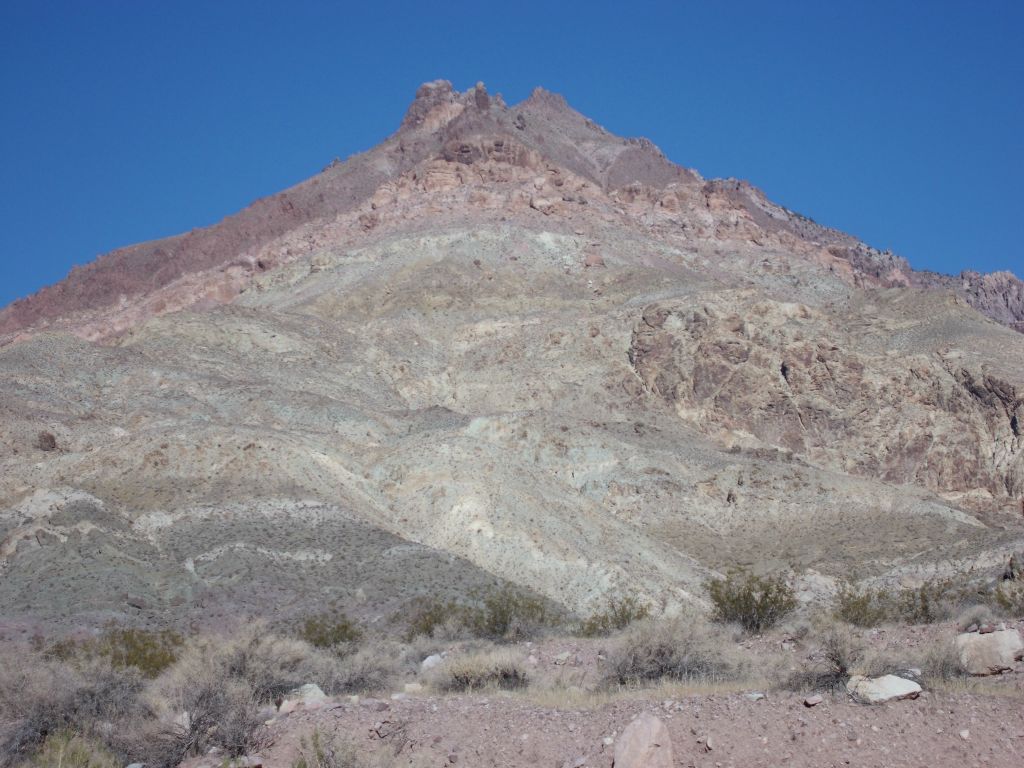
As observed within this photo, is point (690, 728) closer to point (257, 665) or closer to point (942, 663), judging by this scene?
point (942, 663)

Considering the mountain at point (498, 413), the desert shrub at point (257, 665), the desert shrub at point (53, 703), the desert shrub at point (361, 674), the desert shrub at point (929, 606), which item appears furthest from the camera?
the mountain at point (498, 413)

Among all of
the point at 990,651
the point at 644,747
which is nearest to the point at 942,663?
the point at 990,651

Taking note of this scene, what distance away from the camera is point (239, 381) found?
62.8 metres

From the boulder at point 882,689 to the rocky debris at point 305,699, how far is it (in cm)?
707

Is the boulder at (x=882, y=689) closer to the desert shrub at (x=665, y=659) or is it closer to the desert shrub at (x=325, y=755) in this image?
the desert shrub at (x=665, y=659)

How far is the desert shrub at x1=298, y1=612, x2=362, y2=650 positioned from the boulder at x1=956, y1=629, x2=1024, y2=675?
13.3 meters

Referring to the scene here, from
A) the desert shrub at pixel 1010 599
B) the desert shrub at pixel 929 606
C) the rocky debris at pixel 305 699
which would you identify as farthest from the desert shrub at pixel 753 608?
the rocky debris at pixel 305 699

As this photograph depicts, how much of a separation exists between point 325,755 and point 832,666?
6.52 metres

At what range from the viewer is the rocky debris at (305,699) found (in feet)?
52.1

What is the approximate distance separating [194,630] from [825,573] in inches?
945

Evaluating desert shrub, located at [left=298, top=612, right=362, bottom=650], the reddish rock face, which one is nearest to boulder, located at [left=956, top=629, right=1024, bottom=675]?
desert shrub, located at [left=298, top=612, right=362, bottom=650]

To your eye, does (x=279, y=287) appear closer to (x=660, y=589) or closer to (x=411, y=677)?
(x=660, y=589)

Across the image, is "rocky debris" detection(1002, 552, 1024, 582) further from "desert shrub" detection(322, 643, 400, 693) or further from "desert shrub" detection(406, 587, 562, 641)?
"desert shrub" detection(322, 643, 400, 693)

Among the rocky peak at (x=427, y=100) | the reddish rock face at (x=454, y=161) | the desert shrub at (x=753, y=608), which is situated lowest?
the desert shrub at (x=753, y=608)
